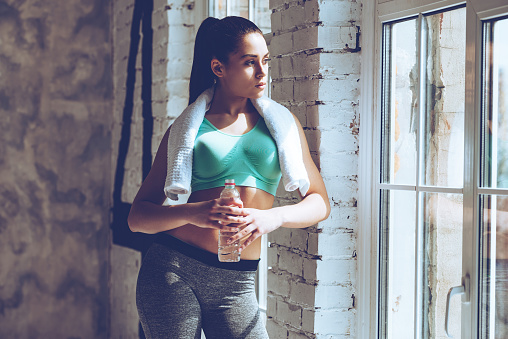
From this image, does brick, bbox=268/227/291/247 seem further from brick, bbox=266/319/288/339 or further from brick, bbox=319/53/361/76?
brick, bbox=319/53/361/76

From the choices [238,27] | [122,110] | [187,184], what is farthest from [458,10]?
[122,110]

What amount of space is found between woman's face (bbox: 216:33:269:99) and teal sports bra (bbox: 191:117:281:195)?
132 millimetres

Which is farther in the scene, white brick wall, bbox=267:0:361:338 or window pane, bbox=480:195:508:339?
white brick wall, bbox=267:0:361:338

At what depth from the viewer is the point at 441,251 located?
1842 mm

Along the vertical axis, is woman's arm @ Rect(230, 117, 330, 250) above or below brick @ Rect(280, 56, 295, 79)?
below

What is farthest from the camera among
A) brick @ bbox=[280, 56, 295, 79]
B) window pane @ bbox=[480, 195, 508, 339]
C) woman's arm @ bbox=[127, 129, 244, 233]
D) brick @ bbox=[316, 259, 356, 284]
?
brick @ bbox=[280, 56, 295, 79]

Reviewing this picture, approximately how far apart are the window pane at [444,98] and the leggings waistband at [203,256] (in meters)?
0.61

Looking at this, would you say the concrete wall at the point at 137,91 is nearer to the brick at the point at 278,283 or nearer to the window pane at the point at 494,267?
the brick at the point at 278,283

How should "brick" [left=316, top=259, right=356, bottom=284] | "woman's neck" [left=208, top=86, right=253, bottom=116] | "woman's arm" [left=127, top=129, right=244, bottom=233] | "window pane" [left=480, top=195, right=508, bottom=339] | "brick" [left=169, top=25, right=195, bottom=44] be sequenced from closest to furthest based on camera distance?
1. "window pane" [left=480, top=195, right=508, bottom=339]
2. "woman's arm" [left=127, top=129, right=244, bottom=233]
3. "woman's neck" [left=208, top=86, right=253, bottom=116]
4. "brick" [left=316, top=259, right=356, bottom=284]
5. "brick" [left=169, top=25, right=195, bottom=44]

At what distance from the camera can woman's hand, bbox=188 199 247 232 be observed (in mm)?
1734

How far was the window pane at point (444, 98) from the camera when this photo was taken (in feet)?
5.86

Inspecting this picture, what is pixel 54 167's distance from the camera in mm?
3885

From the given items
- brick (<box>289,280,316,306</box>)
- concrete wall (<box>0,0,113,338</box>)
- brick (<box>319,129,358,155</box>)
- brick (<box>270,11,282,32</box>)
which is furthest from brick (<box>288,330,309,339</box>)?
concrete wall (<box>0,0,113,338</box>)

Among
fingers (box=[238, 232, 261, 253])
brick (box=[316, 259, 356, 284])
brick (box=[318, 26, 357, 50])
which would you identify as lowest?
brick (box=[316, 259, 356, 284])
